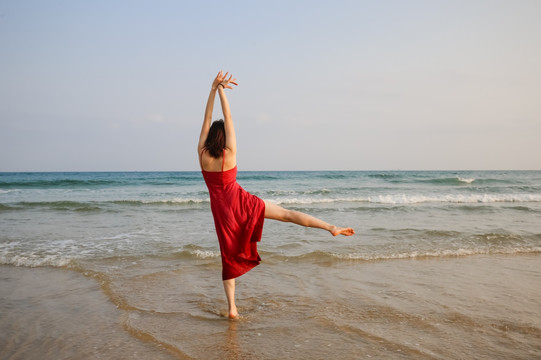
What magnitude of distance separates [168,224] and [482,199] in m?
16.0

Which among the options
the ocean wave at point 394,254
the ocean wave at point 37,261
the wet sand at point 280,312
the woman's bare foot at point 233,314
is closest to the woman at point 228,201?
the woman's bare foot at point 233,314

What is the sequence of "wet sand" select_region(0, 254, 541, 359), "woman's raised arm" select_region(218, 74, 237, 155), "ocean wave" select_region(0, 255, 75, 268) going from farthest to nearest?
"ocean wave" select_region(0, 255, 75, 268)
"woman's raised arm" select_region(218, 74, 237, 155)
"wet sand" select_region(0, 254, 541, 359)

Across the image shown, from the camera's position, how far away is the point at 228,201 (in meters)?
3.83

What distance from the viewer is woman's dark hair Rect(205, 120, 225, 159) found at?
3.74 m

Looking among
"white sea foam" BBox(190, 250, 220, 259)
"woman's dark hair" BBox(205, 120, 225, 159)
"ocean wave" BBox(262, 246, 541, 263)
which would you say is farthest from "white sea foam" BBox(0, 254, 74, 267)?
"woman's dark hair" BBox(205, 120, 225, 159)

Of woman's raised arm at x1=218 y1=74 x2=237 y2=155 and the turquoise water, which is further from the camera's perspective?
the turquoise water

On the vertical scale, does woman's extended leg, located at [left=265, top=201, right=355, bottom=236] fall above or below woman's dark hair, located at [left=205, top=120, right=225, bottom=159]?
below

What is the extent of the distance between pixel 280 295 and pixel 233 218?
1.51 metres

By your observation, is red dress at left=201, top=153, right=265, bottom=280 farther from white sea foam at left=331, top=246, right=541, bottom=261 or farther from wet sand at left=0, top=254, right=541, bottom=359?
white sea foam at left=331, top=246, right=541, bottom=261

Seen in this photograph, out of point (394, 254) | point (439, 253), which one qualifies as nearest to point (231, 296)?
point (394, 254)

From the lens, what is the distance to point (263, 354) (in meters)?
3.19

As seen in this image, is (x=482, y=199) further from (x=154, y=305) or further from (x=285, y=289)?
(x=154, y=305)

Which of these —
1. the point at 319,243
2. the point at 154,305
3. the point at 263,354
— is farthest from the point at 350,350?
the point at 319,243

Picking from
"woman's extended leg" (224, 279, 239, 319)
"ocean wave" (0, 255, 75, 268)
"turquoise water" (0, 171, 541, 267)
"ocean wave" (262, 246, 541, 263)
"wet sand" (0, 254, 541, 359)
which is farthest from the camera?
"turquoise water" (0, 171, 541, 267)
